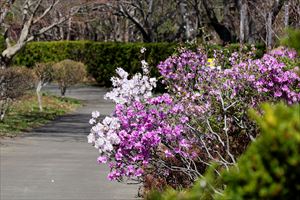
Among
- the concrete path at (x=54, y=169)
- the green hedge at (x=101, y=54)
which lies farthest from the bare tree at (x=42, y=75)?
the green hedge at (x=101, y=54)

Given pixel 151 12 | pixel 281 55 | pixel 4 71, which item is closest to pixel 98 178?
pixel 281 55

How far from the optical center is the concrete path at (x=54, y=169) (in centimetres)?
1160

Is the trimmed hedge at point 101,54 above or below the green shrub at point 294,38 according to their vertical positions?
below

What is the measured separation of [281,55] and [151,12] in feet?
99.8

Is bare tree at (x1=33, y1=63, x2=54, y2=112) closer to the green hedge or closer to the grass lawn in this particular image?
the grass lawn

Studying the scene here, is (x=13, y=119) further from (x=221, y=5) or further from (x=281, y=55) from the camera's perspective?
(x=221, y=5)

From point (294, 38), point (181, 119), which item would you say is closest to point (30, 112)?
point (181, 119)

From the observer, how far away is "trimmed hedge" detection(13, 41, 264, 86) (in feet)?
115

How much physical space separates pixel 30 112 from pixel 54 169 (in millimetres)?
11223

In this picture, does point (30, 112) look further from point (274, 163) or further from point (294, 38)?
point (274, 163)

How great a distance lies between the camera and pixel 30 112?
82.0 ft

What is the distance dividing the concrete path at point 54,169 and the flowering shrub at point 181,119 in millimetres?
3567

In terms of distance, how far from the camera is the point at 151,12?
1515 inches

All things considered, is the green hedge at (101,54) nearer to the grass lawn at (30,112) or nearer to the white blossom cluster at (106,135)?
the grass lawn at (30,112)
